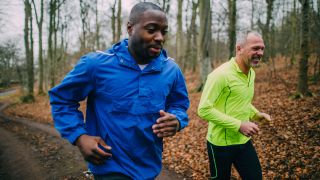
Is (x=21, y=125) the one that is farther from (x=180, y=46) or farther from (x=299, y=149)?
(x=180, y=46)

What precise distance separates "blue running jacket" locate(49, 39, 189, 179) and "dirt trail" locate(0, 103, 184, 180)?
4.12 m

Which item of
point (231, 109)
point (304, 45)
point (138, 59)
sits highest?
point (304, 45)

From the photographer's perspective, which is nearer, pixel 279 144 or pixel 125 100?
pixel 125 100

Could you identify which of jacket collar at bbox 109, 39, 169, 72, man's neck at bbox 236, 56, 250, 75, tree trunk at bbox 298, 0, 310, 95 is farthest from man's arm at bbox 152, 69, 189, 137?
tree trunk at bbox 298, 0, 310, 95

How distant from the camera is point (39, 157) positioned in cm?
746

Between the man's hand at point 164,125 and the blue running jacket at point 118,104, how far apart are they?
111 millimetres

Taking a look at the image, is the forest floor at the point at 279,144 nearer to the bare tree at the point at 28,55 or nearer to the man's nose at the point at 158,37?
the man's nose at the point at 158,37

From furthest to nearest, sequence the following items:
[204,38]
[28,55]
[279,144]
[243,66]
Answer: [28,55]
[204,38]
[279,144]
[243,66]

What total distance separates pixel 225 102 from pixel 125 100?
160cm

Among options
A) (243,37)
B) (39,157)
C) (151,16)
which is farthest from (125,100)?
(39,157)

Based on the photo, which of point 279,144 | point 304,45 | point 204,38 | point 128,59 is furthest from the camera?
point 204,38

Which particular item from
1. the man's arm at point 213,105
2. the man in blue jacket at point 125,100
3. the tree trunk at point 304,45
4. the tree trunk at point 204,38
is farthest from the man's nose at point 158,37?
the tree trunk at point 204,38

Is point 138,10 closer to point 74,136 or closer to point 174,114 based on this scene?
point 174,114

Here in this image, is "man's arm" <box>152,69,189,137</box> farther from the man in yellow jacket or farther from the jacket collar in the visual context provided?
the man in yellow jacket
